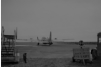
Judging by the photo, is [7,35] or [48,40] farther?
[48,40]

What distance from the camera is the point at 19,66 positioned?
8922mm

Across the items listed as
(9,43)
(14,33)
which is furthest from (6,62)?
(14,33)

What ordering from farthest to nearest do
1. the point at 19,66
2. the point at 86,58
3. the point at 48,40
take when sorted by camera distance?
→ 1. the point at 48,40
2. the point at 86,58
3. the point at 19,66

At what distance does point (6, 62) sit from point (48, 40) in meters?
41.6

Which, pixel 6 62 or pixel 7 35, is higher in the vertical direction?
pixel 7 35

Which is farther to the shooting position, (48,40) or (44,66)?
(48,40)

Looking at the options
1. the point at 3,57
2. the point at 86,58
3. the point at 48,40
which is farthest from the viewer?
the point at 48,40

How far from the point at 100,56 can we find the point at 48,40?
42.1m

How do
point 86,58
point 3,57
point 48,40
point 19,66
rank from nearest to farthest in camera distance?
point 19,66, point 3,57, point 86,58, point 48,40

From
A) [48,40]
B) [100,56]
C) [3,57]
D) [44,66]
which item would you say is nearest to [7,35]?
[3,57]

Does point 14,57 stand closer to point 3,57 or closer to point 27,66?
point 3,57

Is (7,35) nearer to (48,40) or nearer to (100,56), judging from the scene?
(100,56)

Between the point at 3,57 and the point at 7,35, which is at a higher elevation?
the point at 7,35

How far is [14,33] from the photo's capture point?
10.1 meters
